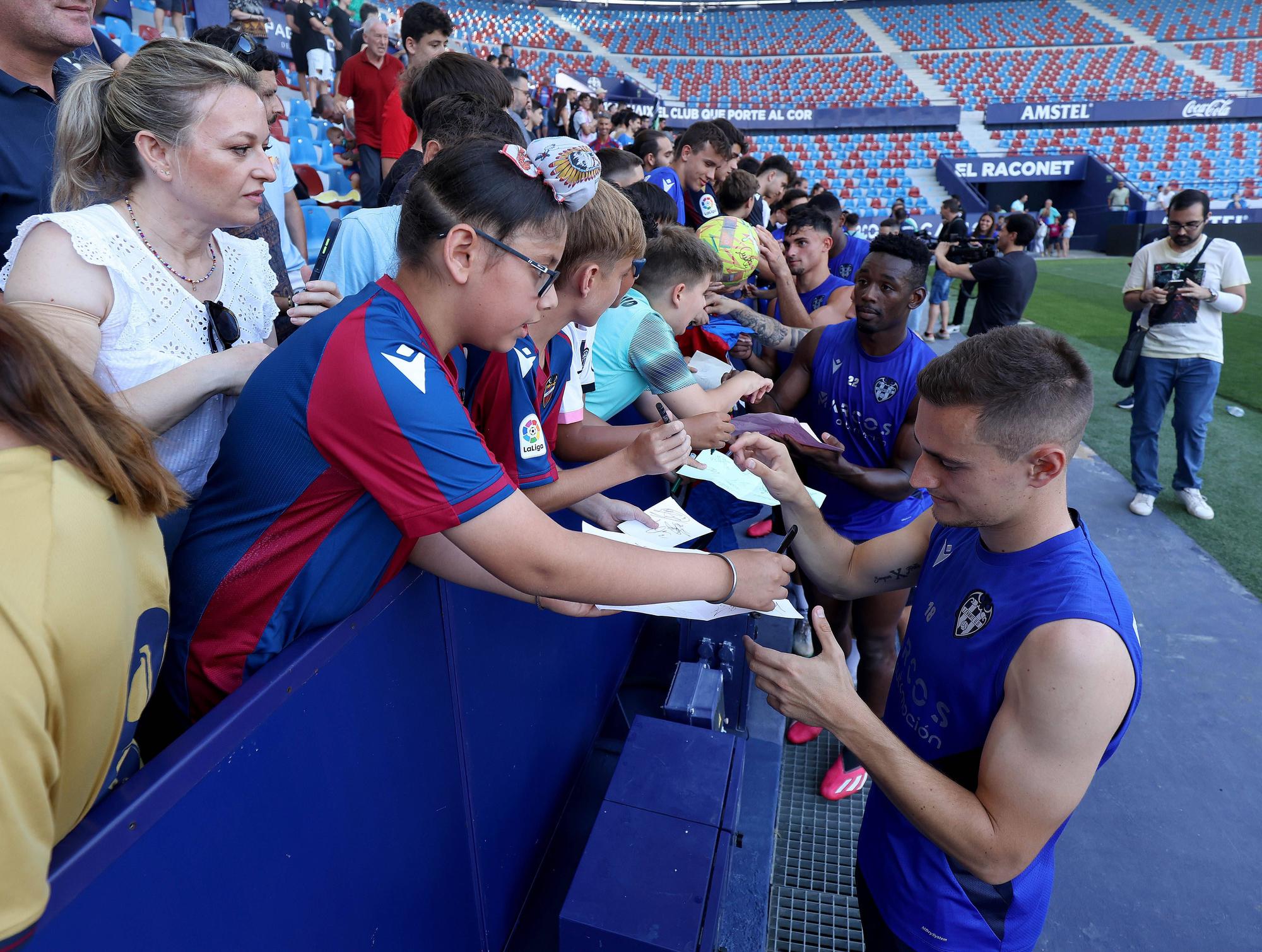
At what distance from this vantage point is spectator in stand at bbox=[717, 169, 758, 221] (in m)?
5.73

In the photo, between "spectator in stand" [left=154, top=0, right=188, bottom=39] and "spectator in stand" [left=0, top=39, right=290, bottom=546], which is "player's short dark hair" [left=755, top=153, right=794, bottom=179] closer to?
"spectator in stand" [left=0, top=39, right=290, bottom=546]

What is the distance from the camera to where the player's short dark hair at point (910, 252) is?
11.3 ft

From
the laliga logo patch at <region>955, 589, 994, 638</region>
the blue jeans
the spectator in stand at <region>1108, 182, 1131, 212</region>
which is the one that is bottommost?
the spectator in stand at <region>1108, 182, 1131, 212</region>

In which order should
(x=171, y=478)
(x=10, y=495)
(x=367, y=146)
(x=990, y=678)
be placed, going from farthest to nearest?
(x=367, y=146) → (x=990, y=678) → (x=171, y=478) → (x=10, y=495)

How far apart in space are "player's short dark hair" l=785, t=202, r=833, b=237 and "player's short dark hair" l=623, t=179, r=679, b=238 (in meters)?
1.39

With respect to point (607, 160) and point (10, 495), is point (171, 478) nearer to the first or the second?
point (10, 495)

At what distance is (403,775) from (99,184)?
5.05ft

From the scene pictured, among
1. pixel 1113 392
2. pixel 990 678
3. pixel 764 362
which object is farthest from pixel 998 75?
pixel 990 678

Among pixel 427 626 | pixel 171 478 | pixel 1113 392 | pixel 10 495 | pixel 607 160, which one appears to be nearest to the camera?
pixel 10 495

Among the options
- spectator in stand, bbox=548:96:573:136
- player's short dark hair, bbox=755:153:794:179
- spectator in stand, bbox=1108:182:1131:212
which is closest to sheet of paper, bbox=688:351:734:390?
player's short dark hair, bbox=755:153:794:179

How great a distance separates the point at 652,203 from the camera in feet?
12.2

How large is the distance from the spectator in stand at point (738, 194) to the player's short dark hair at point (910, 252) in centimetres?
234

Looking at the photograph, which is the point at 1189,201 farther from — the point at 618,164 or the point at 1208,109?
the point at 1208,109

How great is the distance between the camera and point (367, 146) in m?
5.60
